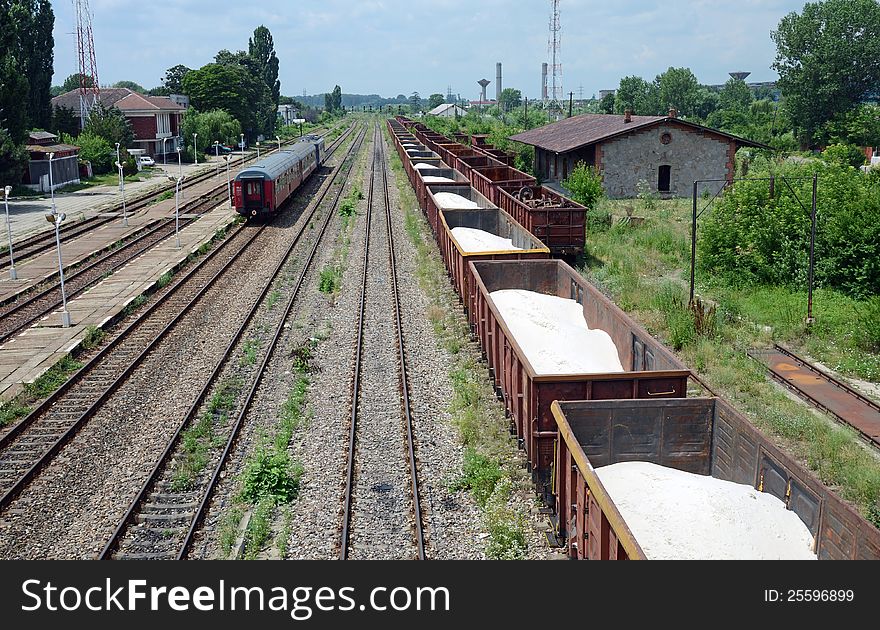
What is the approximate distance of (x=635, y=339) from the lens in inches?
461

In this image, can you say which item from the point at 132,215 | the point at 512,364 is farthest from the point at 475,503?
the point at 132,215

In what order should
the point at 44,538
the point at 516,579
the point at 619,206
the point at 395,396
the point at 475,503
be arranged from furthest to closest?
1. the point at 619,206
2. the point at 395,396
3. the point at 475,503
4. the point at 44,538
5. the point at 516,579

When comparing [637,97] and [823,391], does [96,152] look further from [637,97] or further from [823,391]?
[637,97]

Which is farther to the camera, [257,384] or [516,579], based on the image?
[257,384]

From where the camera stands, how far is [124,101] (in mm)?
71250

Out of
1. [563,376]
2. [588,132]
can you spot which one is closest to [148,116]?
[588,132]

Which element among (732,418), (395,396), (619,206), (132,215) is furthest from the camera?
(132,215)

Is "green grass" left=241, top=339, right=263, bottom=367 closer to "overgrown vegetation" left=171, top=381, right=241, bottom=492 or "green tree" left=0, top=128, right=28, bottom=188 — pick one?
"overgrown vegetation" left=171, top=381, right=241, bottom=492

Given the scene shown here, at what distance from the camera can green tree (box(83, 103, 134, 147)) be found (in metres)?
58.8

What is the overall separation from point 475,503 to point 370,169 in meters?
52.8

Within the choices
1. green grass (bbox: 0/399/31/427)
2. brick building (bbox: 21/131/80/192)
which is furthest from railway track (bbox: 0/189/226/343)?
brick building (bbox: 21/131/80/192)

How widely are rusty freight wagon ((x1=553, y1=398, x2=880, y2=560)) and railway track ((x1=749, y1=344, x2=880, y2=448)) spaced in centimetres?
450

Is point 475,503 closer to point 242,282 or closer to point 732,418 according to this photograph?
point 732,418

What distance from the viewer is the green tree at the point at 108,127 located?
5875 centimetres
